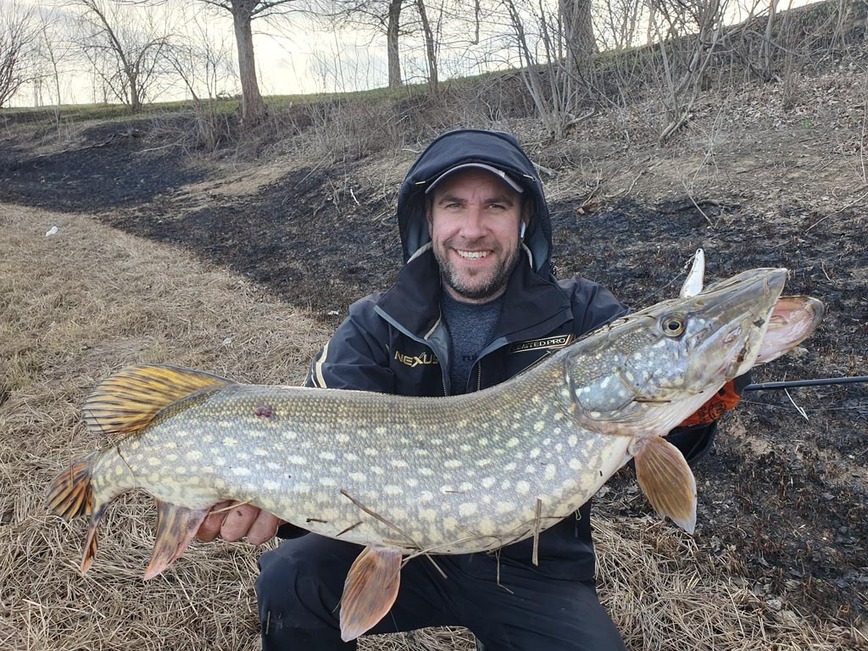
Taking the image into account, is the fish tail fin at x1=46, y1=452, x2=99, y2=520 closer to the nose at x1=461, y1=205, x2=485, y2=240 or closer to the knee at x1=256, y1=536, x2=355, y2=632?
the knee at x1=256, y1=536, x2=355, y2=632

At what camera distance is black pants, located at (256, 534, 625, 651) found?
171 cm

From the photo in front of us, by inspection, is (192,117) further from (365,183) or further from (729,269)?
(729,269)

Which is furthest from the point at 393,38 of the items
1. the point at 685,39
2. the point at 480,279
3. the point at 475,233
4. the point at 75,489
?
the point at 75,489

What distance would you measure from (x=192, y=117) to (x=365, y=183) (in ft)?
39.4

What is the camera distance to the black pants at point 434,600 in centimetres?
171

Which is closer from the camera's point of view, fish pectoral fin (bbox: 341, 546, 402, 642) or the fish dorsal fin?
→ fish pectoral fin (bbox: 341, 546, 402, 642)

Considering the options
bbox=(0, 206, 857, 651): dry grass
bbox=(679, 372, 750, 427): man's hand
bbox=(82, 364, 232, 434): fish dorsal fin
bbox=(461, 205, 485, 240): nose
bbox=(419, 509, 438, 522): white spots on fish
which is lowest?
bbox=(0, 206, 857, 651): dry grass

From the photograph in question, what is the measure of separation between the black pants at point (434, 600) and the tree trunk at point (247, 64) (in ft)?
53.5

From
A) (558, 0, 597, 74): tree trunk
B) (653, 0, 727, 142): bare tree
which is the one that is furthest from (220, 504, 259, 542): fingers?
(558, 0, 597, 74): tree trunk

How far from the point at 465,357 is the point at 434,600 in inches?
31.4

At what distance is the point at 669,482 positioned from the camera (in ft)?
4.99

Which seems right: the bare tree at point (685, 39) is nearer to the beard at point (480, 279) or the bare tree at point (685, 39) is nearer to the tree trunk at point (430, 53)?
the tree trunk at point (430, 53)

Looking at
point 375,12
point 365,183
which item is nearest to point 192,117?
point 375,12

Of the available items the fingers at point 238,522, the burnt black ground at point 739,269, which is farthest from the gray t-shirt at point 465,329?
the burnt black ground at point 739,269
